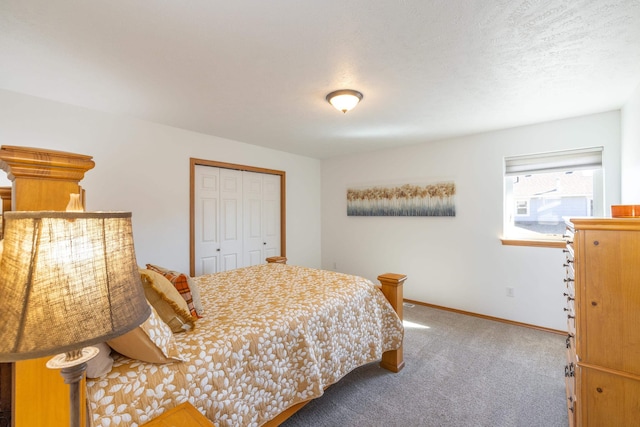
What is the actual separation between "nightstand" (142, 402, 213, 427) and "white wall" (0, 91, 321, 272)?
2464 mm

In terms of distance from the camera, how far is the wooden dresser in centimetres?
130

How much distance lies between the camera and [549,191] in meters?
3.23

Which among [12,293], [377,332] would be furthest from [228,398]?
[377,332]

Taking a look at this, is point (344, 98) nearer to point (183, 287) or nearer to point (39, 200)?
point (183, 287)

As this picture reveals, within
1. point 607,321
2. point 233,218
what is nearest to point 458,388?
point 607,321

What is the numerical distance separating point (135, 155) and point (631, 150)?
469cm

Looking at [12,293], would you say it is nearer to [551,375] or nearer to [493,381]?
[493,381]

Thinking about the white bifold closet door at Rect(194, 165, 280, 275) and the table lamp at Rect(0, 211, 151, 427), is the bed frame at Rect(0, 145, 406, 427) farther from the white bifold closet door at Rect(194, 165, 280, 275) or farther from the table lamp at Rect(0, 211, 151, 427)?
the white bifold closet door at Rect(194, 165, 280, 275)

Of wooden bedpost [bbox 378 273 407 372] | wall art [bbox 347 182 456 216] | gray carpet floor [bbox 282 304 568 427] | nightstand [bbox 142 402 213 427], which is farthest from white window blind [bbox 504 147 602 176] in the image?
nightstand [bbox 142 402 213 427]

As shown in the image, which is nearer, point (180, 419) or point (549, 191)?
point (180, 419)

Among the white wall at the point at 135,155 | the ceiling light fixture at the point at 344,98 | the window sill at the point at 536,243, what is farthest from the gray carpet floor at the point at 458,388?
the white wall at the point at 135,155

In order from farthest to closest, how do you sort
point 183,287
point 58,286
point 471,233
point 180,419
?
point 471,233 → point 183,287 → point 180,419 → point 58,286

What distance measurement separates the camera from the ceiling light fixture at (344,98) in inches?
90.3

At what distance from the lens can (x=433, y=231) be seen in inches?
156
